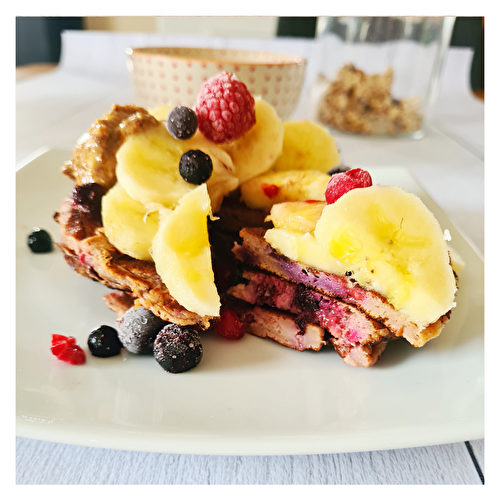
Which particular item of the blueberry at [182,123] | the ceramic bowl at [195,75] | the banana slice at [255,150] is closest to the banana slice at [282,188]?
the banana slice at [255,150]

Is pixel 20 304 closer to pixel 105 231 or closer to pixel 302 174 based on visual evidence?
pixel 105 231

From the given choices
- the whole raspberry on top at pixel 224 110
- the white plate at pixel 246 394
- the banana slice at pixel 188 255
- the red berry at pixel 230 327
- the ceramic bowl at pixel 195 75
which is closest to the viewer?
the white plate at pixel 246 394

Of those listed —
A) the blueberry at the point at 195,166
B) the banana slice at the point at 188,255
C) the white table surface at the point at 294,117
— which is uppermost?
the blueberry at the point at 195,166

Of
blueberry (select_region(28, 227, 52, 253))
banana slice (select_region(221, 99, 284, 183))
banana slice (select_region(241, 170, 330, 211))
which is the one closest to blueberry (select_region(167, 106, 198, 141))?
banana slice (select_region(221, 99, 284, 183))

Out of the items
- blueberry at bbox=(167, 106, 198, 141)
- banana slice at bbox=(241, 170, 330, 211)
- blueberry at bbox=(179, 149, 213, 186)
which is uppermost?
blueberry at bbox=(167, 106, 198, 141)

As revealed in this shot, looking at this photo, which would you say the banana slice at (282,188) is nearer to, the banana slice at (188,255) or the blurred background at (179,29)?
the banana slice at (188,255)

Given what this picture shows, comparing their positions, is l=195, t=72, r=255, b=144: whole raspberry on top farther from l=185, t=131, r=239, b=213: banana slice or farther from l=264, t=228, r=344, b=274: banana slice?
l=264, t=228, r=344, b=274: banana slice

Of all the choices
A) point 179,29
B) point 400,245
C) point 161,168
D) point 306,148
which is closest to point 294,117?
point 306,148
